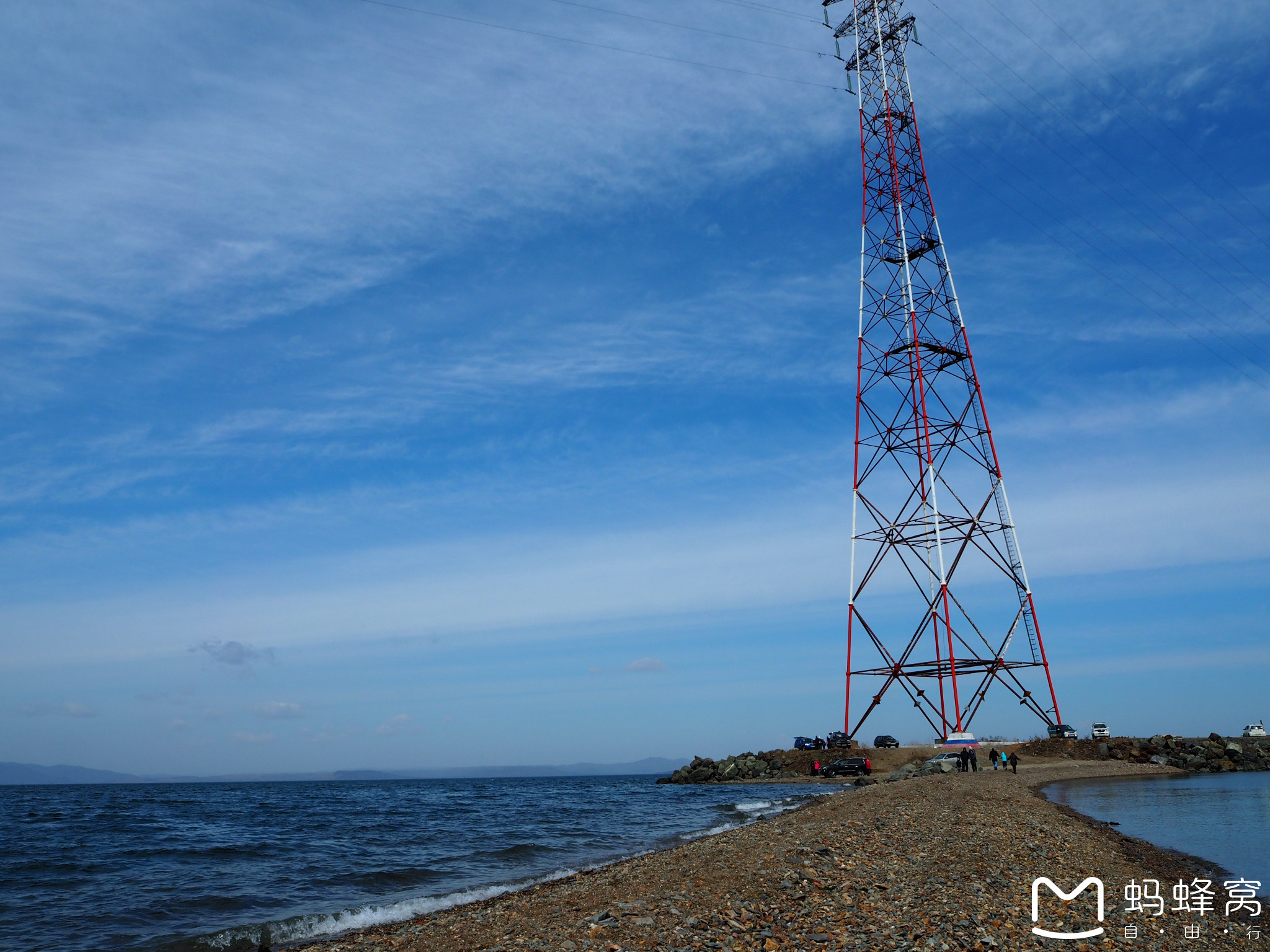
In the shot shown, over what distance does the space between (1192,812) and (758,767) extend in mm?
47902

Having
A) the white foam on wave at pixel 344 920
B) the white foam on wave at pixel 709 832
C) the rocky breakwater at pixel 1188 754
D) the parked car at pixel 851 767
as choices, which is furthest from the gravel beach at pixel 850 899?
the rocky breakwater at pixel 1188 754

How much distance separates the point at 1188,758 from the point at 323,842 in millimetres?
54433

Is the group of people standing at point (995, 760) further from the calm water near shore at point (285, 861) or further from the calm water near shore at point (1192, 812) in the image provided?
the calm water near shore at point (285, 861)

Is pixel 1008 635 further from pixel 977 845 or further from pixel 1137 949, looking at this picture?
pixel 1137 949

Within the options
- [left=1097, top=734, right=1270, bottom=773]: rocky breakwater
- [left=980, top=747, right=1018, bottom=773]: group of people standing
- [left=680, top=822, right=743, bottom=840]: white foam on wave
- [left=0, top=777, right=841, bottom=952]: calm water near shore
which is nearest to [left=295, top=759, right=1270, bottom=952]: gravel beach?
[left=0, top=777, right=841, bottom=952]: calm water near shore

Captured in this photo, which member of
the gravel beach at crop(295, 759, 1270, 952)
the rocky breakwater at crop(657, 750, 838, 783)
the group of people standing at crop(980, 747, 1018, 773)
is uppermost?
the gravel beach at crop(295, 759, 1270, 952)

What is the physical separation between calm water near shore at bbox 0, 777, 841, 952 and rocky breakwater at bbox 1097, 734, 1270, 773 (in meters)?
21.7

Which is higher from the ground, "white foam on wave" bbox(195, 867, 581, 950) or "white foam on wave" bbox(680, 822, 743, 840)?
"white foam on wave" bbox(195, 867, 581, 950)

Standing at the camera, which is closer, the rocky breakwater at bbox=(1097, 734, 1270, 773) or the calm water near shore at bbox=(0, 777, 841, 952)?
the calm water near shore at bbox=(0, 777, 841, 952)

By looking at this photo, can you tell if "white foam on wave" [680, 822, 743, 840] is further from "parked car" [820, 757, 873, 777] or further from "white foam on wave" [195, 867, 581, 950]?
"parked car" [820, 757, 873, 777]

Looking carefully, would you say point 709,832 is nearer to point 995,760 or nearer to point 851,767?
point 995,760

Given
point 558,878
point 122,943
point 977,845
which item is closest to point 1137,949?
point 977,845

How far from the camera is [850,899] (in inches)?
478

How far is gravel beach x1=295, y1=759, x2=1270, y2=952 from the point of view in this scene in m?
10.4
